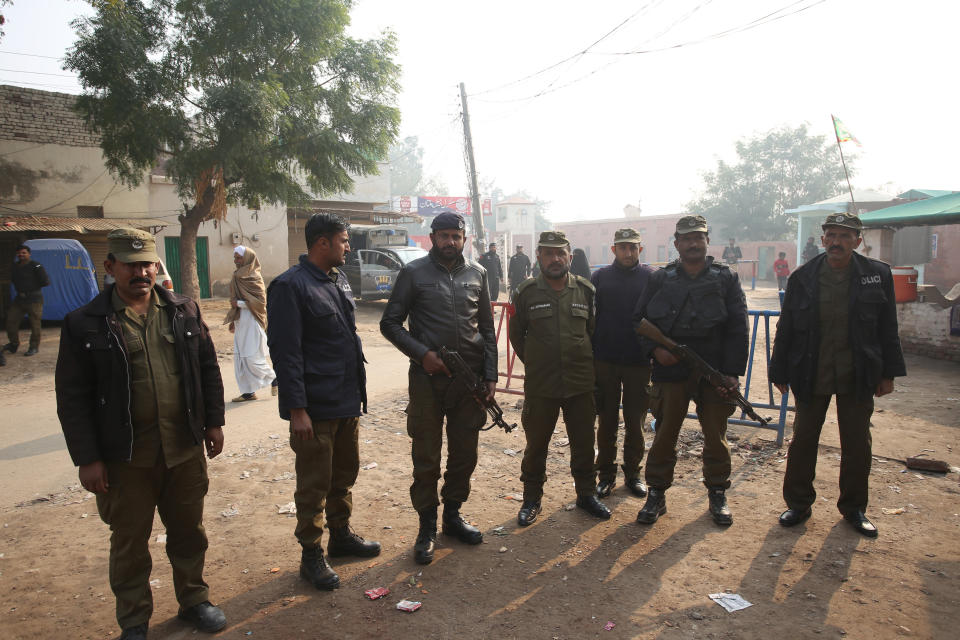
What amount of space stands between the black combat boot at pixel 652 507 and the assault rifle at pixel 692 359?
79cm

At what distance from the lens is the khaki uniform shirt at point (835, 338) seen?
3.73m

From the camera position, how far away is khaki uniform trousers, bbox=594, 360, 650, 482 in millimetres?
4344

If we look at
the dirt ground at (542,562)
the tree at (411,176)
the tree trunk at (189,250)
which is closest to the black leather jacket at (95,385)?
the dirt ground at (542,562)

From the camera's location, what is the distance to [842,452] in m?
3.83

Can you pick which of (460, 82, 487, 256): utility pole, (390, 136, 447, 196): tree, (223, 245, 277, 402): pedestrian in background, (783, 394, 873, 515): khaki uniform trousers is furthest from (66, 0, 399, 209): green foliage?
(390, 136, 447, 196): tree

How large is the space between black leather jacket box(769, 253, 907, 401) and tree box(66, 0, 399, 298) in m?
12.6

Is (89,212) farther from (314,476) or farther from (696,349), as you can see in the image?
(696,349)

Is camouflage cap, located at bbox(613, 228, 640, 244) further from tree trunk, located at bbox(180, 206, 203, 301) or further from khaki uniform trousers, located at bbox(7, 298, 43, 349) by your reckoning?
tree trunk, located at bbox(180, 206, 203, 301)

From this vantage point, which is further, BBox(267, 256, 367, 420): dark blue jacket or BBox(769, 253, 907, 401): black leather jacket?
BBox(769, 253, 907, 401): black leather jacket

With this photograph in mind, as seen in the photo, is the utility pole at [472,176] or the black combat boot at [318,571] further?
the utility pole at [472,176]

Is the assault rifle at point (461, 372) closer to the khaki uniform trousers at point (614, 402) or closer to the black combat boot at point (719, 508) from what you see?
the khaki uniform trousers at point (614, 402)

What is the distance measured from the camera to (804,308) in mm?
3875

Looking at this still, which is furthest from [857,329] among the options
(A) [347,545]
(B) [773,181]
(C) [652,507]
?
(B) [773,181]

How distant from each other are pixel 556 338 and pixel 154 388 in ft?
7.56
